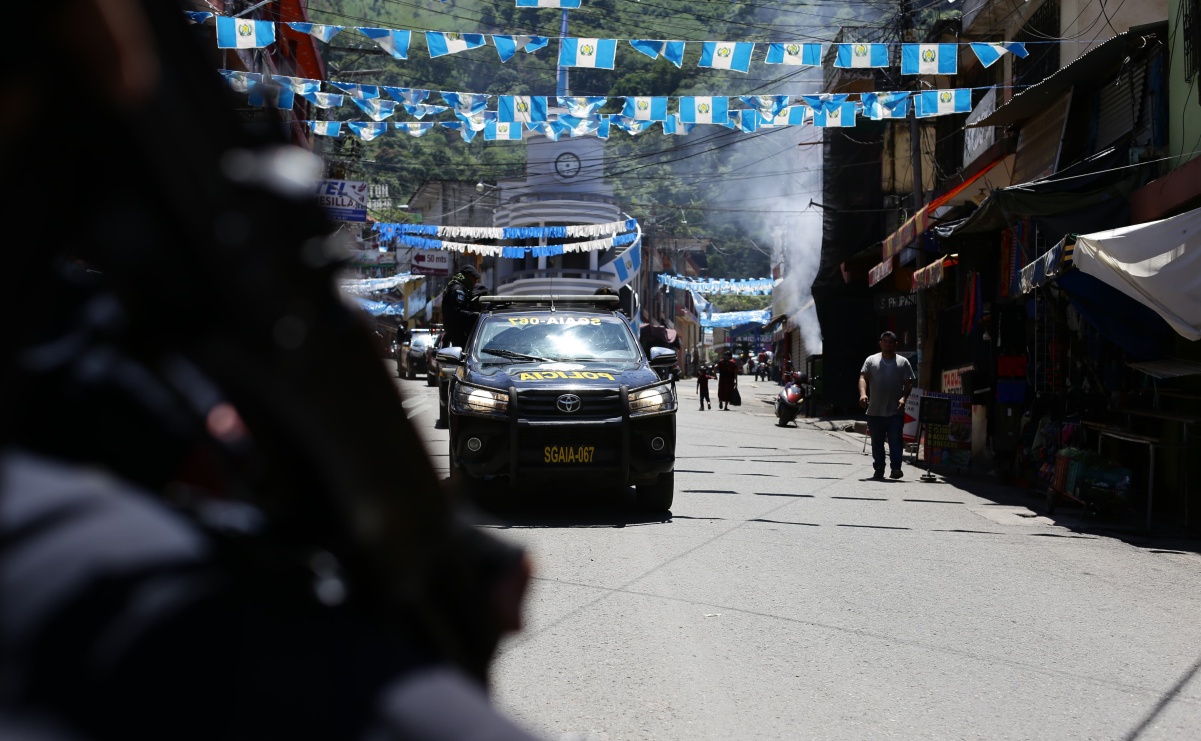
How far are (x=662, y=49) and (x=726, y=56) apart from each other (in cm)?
86

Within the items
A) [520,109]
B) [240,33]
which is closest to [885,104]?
[520,109]

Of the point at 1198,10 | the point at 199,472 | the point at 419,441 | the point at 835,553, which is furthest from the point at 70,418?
the point at 1198,10

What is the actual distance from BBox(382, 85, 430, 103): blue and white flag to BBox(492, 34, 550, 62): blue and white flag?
1.85m

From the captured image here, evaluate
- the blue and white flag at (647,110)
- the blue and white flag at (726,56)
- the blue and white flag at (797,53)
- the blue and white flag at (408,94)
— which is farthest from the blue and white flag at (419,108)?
the blue and white flag at (797,53)

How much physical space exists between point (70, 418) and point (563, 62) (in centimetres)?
1363

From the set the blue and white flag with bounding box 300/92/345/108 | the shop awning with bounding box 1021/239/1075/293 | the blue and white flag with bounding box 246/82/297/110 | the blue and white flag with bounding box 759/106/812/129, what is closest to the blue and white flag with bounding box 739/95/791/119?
the blue and white flag with bounding box 759/106/812/129

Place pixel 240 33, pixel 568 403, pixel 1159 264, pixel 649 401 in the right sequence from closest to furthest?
pixel 1159 264 < pixel 568 403 < pixel 649 401 < pixel 240 33

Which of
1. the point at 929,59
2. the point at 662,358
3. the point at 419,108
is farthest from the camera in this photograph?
the point at 419,108

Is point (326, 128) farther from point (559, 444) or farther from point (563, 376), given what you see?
point (559, 444)

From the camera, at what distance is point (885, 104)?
15.7m

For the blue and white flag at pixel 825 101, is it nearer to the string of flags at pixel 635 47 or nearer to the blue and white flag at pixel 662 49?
the string of flags at pixel 635 47

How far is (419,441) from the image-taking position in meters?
1.25

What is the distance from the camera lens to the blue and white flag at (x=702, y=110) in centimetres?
1585

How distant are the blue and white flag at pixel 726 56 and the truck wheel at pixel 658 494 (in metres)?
6.74
